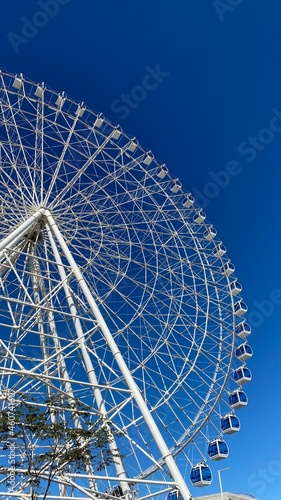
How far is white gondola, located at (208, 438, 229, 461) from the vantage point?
25094 mm

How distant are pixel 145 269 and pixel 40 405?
46.0 feet

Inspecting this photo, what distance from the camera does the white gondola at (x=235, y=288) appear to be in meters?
31.2

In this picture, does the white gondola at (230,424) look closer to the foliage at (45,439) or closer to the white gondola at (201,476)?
the white gondola at (201,476)

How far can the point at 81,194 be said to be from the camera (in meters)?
26.0

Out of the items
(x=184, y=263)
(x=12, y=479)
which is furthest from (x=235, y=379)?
(x=12, y=479)

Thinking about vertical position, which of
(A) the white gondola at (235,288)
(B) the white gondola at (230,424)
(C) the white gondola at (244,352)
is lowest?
(B) the white gondola at (230,424)

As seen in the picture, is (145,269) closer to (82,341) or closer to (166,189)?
(166,189)

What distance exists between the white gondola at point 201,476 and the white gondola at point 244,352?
23.2 feet

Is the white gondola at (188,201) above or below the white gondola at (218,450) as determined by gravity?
above

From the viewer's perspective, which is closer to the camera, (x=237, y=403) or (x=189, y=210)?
(x=237, y=403)

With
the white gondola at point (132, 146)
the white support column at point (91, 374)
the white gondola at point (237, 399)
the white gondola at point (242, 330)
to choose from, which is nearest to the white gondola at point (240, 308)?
the white gondola at point (242, 330)

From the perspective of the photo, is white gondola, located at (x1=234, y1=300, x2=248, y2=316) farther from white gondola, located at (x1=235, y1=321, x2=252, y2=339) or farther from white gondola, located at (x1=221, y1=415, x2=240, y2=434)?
white gondola, located at (x1=221, y1=415, x2=240, y2=434)

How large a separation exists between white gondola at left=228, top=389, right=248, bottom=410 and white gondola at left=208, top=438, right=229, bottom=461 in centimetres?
263

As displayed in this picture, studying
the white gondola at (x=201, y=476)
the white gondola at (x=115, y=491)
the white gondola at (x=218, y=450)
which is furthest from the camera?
the white gondola at (x=218, y=450)
